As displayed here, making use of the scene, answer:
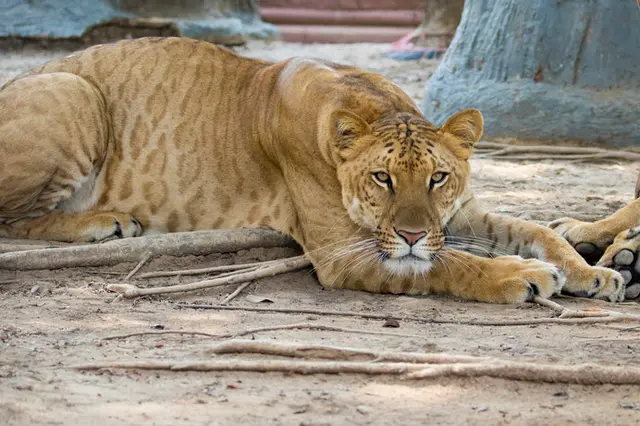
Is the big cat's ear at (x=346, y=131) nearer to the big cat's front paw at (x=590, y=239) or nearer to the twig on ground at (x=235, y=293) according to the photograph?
the twig on ground at (x=235, y=293)

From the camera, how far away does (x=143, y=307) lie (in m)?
4.54

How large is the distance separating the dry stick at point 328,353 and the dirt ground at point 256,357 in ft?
0.34

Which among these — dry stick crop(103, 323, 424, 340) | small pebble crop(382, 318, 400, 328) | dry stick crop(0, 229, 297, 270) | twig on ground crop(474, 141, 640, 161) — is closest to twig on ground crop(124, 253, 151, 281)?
dry stick crop(0, 229, 297, 270)

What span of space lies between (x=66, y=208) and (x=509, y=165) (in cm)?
357

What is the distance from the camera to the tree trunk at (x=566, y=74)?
8.56 metres

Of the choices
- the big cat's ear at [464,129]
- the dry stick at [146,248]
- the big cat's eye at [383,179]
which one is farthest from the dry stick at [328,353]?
the dry stick at [146,248]

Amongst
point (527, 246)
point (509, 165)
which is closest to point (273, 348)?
point (527, 246)

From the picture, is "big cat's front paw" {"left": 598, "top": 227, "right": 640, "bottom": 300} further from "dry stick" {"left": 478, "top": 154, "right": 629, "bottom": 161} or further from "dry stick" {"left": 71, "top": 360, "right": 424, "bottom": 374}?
"dry stick" {"left": 478, "top": 154, "right": 629, "bottom": 161}

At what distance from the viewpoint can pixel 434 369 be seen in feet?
11.2

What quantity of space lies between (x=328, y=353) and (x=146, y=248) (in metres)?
1.90

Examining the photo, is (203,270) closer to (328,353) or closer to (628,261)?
(328,353)

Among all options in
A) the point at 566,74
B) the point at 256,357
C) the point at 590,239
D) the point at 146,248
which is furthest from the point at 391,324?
the point at 566,74

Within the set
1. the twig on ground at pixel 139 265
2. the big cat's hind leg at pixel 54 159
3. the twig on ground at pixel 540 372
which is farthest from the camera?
the big cat's hind leg at pixel 54 159

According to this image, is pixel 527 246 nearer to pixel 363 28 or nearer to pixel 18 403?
pixel 18 403
